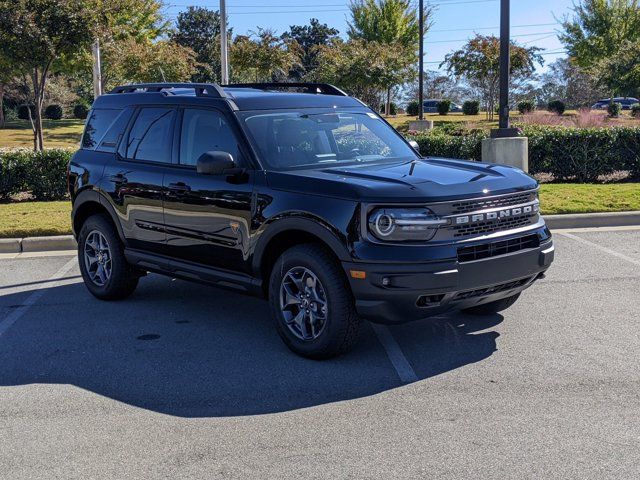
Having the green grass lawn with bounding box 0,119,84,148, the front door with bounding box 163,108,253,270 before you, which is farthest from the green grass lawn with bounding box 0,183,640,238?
the green grass lawn with bounding box 0,119,84,148

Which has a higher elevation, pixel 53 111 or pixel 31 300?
pixel 53 111

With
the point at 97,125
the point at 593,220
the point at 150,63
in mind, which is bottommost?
the point at 593,220

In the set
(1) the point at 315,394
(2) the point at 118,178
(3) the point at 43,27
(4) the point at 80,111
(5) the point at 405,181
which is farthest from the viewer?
(4) the point at 80,111

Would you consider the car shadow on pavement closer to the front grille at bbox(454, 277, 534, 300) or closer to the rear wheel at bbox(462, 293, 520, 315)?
the rear wheel at bbox(462, 293, 520, 315)

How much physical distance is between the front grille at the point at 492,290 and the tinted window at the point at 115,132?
3.74 meters

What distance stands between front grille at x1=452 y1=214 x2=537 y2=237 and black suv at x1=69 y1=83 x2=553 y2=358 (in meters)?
0.01

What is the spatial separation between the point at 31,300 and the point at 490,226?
4.73 m

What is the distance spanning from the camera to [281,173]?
19.1ft

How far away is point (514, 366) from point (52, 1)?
14.2 metres

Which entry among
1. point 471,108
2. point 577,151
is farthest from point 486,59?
point 577,151

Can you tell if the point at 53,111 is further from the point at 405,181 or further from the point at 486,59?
the point at 405,181

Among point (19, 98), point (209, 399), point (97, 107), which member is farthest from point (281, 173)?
point (19, 98)

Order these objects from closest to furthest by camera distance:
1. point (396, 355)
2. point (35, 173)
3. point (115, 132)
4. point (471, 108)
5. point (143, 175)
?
1. point (396, 355)
2. point (143, 175)
3. point (115, 132)
4. point (35, 173)
5. point (471, 108)

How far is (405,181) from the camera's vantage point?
5418mm
